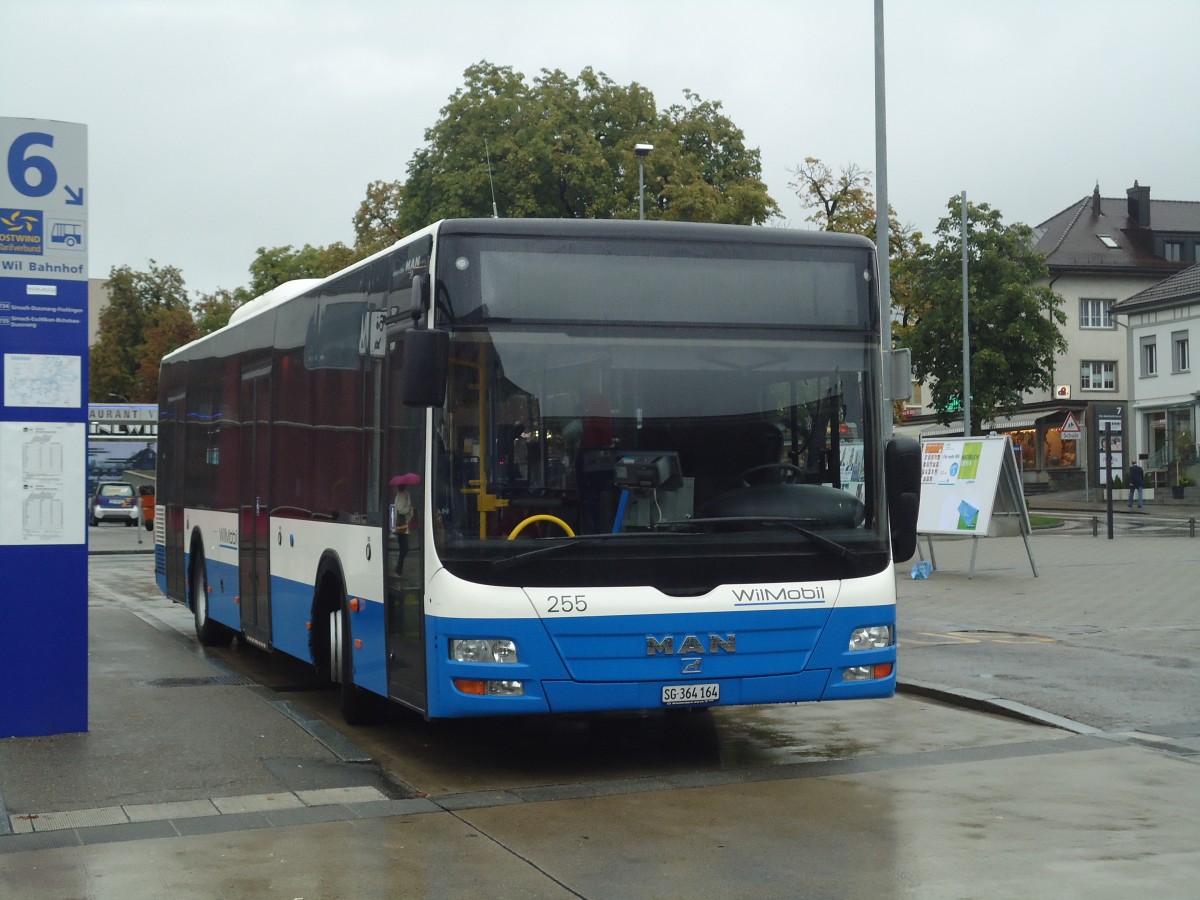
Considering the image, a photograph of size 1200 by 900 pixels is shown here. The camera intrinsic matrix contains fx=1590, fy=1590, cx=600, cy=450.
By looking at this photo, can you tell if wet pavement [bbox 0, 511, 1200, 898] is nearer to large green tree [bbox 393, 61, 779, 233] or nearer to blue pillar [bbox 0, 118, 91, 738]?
blue pillar [bbox 0, 118, 91, 738]

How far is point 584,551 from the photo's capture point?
26.6 feet

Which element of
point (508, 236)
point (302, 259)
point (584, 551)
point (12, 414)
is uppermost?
point (302, 259)

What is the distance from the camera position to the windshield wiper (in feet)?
27.2

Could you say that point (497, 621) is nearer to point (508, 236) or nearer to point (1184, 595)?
point (508, 236)

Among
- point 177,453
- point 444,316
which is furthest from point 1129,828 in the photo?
point 177,453

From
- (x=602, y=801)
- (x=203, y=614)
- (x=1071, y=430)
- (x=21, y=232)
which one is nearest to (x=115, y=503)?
(x=1071, y=430)

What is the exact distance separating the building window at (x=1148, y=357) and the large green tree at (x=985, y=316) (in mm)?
10145

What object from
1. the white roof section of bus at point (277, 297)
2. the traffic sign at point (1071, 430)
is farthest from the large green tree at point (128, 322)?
the white roof section of bus at point (277, 297)

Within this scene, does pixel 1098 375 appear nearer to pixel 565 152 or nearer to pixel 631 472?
pixel 565 152

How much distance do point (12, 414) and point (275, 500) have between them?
261 centimetres

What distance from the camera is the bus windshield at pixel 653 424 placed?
8102 mm

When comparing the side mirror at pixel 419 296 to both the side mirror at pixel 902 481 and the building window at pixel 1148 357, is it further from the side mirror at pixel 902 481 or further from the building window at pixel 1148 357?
the building window at pixel 1148 357

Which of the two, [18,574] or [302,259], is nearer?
[18,574]

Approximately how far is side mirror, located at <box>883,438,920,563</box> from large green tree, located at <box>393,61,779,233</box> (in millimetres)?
39227
